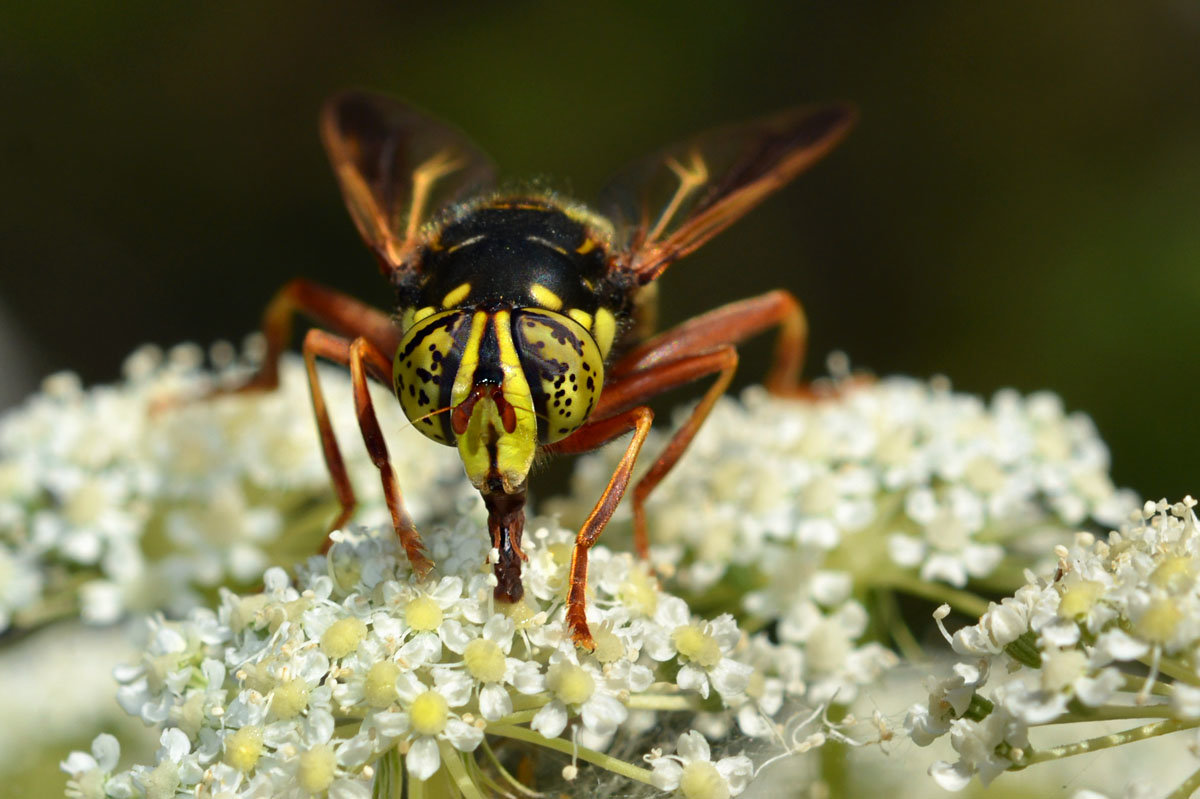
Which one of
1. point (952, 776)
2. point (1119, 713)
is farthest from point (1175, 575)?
point (952, 776)

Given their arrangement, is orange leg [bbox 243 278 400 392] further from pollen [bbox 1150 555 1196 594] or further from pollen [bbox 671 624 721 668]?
pollen [bbox 1150 555 1196 594]

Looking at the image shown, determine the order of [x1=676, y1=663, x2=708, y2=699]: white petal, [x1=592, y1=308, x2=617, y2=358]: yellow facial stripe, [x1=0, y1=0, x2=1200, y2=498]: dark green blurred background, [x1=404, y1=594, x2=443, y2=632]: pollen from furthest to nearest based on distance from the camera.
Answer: [x1=0, y1=0, x2=1200, y2=498]: dark green blurred background → [x1=592, y1=308, x2=617, y2=358]: yellow facial stripe → [x1=676, y1=663, x2=708, y2=699]: white petal → [x1=404, y1=594, x2=443, y2=632]: pollen

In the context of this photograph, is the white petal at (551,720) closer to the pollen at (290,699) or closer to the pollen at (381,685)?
the pollen at (381,685)

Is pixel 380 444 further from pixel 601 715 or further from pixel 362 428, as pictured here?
pixel 601 715

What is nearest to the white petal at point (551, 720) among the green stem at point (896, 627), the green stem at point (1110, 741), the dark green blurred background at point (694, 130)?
the green stem at point (1110, 741)

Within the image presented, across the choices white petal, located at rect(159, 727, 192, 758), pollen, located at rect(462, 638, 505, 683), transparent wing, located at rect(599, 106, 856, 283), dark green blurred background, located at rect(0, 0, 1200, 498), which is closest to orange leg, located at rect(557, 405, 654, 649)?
pollen, located at rect(462, 638, 505, 683)

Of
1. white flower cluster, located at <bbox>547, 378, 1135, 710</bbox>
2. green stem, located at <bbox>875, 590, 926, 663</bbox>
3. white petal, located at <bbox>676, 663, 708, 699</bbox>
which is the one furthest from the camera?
green stem, located at <bbox>875, 590, 926, 663</bbox>

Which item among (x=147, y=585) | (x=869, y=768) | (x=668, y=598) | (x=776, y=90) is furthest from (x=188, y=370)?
(x=776, y=90)
